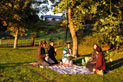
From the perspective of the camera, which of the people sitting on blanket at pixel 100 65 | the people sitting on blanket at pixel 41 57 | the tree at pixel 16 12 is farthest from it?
the tree at pixel 16 12

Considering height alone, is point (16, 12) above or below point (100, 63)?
above

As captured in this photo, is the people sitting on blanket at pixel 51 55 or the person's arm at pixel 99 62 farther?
the people sitting on blanket at pixel 51 55

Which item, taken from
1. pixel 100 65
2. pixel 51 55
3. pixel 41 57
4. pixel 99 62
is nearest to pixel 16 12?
pixel 51 55

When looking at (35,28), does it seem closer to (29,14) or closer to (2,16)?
(29,14)

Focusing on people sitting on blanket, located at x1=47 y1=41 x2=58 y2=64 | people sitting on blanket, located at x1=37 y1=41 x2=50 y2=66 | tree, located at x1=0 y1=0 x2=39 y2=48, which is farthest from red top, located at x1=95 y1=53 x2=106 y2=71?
tree, located at x1=0 y1=0 x2=39 y2=48

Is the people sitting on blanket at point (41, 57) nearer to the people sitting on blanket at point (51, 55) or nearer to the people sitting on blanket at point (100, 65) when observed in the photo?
the people sitting on blanket at point (51, 55)

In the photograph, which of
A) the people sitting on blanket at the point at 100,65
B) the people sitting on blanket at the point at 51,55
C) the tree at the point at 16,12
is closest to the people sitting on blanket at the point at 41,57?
the people sitting on blanket at the point at 51,55

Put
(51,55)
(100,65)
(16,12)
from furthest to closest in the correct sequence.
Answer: (16,12) → (51,55) → (100,65)

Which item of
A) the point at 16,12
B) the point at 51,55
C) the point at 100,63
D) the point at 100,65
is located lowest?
the point at 100,65

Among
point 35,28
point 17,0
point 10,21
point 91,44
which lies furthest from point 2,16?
point 91,44

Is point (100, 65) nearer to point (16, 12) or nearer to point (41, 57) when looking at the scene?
point (41, 57)

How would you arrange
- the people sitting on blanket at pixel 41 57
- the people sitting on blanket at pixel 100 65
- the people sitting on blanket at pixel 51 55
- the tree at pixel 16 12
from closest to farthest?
the people sitting on blanket at pixel 100 65 → the people sitting on blanket at pixel 41 57 → the people sitting on blanket at pixel 51 55 → the tree at pixel 16 12

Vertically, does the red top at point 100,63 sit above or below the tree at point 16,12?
below

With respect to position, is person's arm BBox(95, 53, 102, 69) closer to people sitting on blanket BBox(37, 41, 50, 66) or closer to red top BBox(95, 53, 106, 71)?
red top BBox(95, 53, 106, 71)
